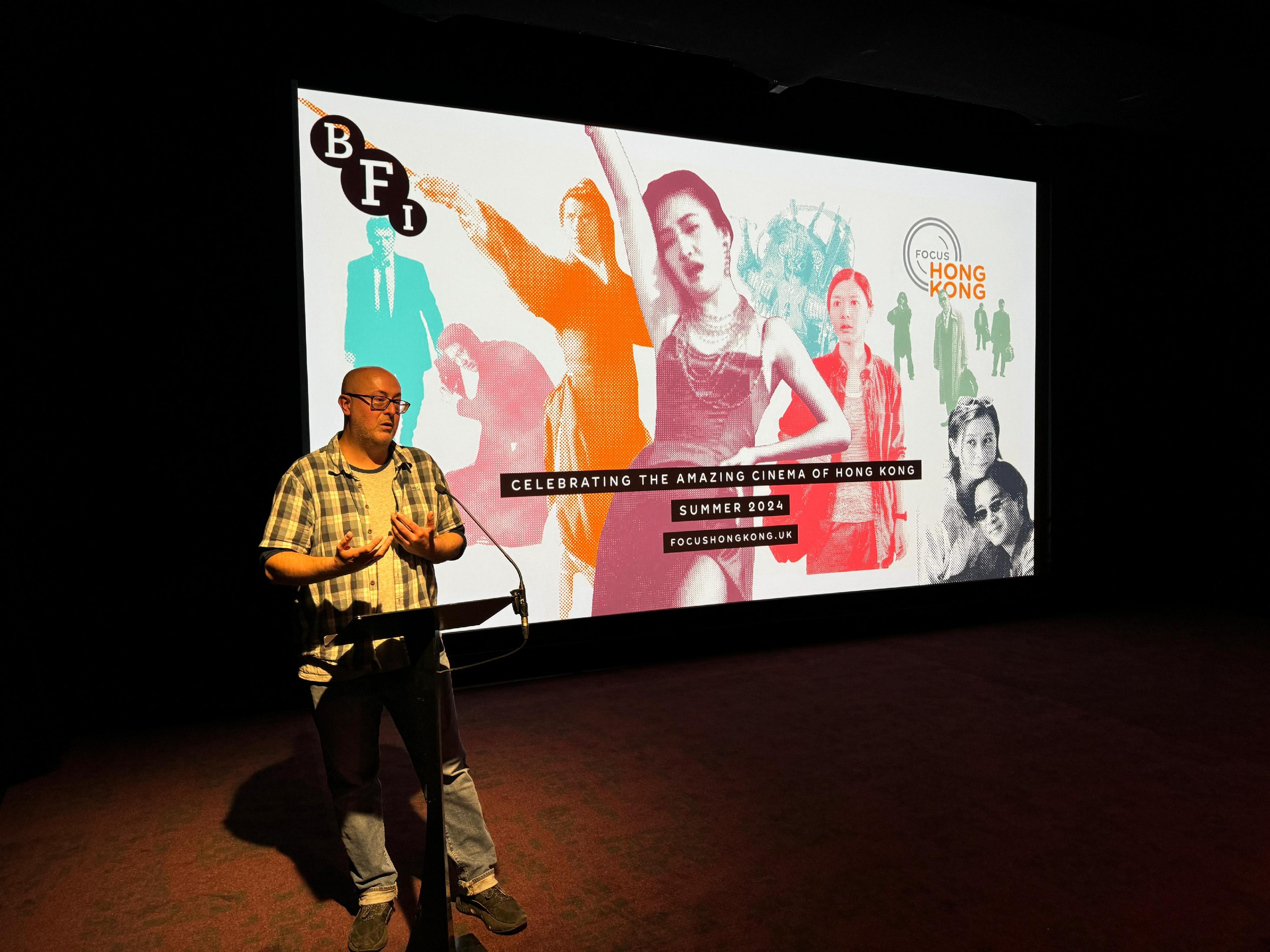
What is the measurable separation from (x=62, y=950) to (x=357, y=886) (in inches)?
29.8

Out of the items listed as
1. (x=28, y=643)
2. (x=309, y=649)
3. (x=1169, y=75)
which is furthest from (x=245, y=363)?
(x=1169, y=75)

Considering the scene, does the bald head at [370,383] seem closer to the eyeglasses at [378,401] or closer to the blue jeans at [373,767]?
the eyeglasses at [378,401]

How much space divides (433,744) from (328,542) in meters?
0.55

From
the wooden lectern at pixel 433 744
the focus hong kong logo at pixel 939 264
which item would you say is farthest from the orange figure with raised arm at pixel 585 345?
the wooden lectern at pixel 433 744

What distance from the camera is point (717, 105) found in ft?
16.0

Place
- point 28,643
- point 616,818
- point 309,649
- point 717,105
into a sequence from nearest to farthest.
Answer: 1. point 309,649
2. point 616,818
3. point 28,643
4. point 717,105

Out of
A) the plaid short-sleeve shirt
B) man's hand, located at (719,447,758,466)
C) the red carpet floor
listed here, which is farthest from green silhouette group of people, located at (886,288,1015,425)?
the plaid short-sleeve shirt

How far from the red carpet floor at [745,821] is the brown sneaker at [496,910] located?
0.05 m

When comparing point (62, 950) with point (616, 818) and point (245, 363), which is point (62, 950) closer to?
point (616, 818)

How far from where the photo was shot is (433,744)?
1768 millimetres

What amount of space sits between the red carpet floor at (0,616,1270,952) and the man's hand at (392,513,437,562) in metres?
1.07

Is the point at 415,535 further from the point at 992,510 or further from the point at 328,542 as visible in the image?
the point at 992,510

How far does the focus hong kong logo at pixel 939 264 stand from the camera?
532cm

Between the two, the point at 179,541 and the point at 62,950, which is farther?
the point at 179,541
